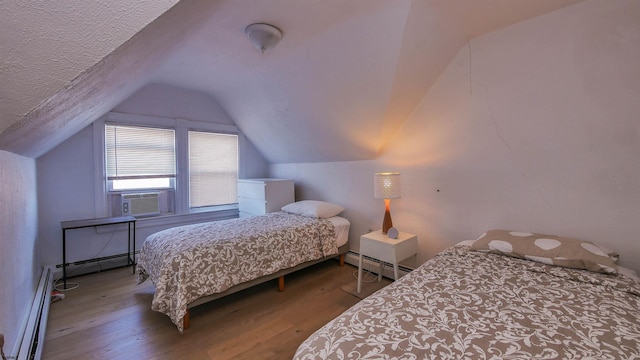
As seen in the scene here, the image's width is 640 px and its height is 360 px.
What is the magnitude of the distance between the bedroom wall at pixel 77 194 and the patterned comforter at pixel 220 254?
1122mm

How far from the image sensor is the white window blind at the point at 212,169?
3975 mm

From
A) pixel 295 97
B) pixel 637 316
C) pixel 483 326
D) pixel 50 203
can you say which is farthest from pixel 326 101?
pixel 50 203

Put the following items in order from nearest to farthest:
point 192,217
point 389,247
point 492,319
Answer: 1. point 492,319
2. point 389,247
3. point 192,217

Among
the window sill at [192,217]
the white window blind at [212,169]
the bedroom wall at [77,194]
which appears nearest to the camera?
the bedroom wall at [77,194]

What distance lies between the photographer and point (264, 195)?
149 inches

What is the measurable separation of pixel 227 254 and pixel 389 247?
1446 millimetres

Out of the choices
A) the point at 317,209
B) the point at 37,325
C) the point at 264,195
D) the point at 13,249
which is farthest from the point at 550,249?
the point at 37,325

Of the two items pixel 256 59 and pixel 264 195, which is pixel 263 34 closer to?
pixel 256 59

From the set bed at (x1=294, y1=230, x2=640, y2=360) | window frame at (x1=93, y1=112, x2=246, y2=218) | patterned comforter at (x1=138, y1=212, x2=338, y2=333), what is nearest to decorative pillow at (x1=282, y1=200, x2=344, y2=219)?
patterned comforter at (x1=138, y1=212, x2=338, y2=333)

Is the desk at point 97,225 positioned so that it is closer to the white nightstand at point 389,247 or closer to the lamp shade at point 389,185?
the white nightstand at point 389,247

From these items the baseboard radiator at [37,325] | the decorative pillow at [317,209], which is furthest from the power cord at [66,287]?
the decorative pillow at [317,209]

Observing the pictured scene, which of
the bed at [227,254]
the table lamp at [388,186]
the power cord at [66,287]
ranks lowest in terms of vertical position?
the power cord at [66,287]

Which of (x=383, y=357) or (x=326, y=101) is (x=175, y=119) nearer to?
(x=326, y=101)

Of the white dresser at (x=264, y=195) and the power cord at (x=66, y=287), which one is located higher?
the white dresser at (x=264, y=195)
